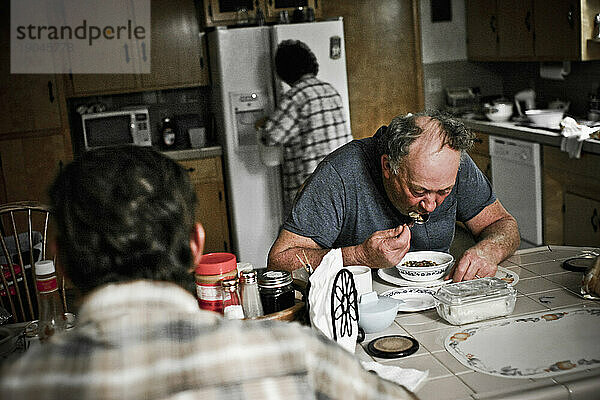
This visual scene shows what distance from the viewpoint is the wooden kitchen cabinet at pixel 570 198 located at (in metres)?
3.64

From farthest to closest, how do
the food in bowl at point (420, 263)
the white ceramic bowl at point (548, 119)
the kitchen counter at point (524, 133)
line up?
1. the white ceramic bowl at point (548, 119)
2. the kitchen counter at point (524, 133)
3. the food in bowl at point (420, 263)

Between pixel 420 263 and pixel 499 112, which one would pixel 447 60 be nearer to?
pixel 499 112

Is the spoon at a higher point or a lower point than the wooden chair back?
higher

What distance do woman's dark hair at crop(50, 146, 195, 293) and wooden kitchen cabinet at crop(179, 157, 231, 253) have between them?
12.3ft

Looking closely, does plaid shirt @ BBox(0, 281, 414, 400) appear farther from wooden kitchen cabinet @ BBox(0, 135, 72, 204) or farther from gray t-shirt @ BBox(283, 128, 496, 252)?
wooden kitchen cabinet @ BBox(0, 135, 72, 204)

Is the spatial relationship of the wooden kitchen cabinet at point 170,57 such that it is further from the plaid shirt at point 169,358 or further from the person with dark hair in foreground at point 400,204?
the plaid shirt at point 169,358

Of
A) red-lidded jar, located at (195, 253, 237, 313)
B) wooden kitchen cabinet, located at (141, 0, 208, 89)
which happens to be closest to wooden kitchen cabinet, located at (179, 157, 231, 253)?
wooden kitchen cabinet, located at (141, 0, 208, 89)

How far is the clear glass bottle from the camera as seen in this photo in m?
1.46

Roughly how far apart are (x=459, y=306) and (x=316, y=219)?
0.72 m

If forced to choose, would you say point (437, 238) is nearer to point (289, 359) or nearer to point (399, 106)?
point (289, 359)

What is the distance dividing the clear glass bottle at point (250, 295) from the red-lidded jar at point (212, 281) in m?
0.04

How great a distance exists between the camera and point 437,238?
219cm

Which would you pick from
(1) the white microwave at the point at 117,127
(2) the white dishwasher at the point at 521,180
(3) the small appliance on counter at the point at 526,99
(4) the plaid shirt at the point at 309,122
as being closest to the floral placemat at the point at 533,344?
(4) the plaid shirt at the point at 309,122

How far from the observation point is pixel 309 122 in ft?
12.7
